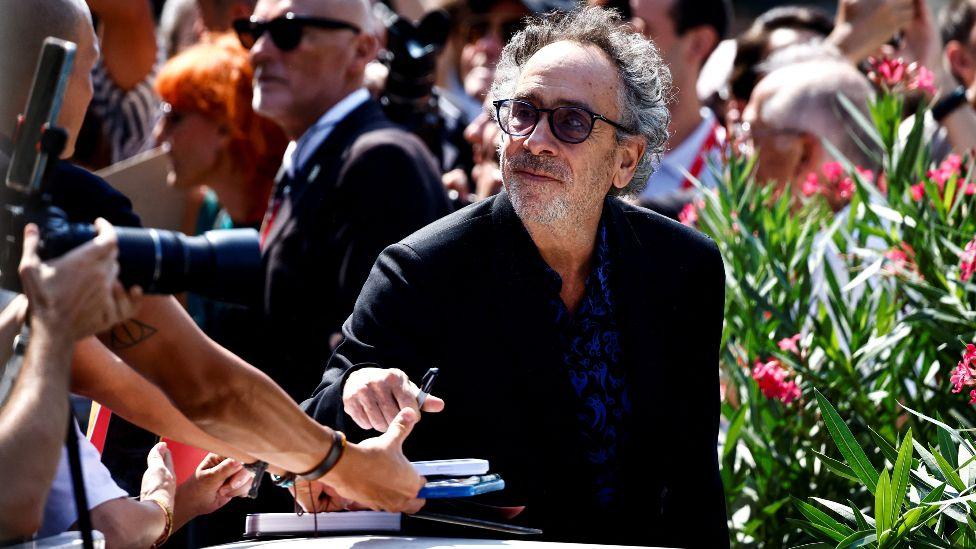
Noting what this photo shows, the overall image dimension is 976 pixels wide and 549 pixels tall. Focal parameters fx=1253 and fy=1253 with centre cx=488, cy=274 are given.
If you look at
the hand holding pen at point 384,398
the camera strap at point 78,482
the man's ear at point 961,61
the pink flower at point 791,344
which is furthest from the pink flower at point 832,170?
the camera strap at point 78,482

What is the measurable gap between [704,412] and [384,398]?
2.79 ft

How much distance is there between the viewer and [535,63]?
9.69ft

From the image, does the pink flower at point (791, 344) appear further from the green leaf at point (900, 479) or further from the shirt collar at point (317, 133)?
the shirt collar at point (317, 133)

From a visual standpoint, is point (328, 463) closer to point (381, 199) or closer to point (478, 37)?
point (381, 199)

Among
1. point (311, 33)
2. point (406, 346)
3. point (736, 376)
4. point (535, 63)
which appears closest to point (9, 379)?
point (406, 346)

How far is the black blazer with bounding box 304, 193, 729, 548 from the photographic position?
2.67 meters

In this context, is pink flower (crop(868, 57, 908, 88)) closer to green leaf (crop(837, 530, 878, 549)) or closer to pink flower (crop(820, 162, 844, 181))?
pink flower (crop(820, 162, 844, 181))

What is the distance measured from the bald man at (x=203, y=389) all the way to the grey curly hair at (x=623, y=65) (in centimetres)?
110

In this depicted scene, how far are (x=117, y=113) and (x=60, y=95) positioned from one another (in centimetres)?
409

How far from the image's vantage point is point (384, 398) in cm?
240

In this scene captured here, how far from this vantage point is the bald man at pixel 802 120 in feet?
14.7

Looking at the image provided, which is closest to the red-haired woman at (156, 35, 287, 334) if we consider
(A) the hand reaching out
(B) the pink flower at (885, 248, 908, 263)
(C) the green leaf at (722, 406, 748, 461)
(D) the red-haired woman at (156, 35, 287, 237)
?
(D) the red-haired woman at (156, 35, 287, 237)

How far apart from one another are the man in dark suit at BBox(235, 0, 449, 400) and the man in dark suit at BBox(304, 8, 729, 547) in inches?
30.2

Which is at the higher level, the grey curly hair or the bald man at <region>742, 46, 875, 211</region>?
the grey curly hair
